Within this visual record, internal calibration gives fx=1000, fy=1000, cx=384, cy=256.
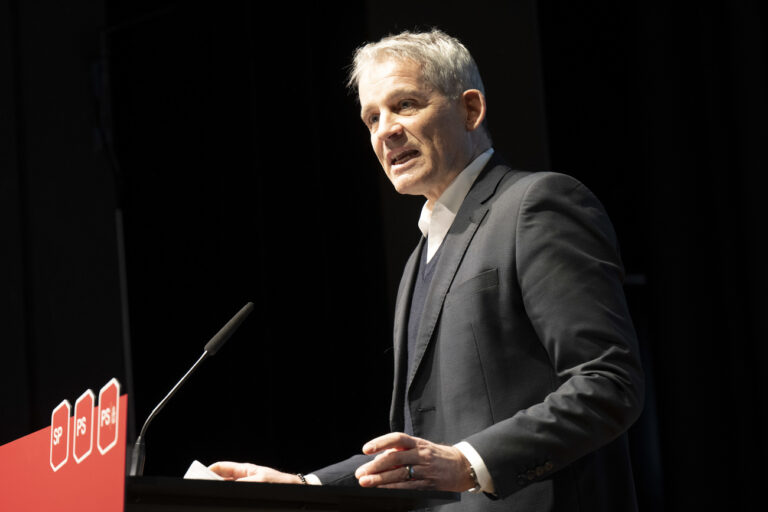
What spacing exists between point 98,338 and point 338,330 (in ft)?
2.77

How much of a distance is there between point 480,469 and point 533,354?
0.99 feet

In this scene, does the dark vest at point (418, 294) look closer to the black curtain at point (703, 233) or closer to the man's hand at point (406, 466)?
the man's hand at point (406, 466)

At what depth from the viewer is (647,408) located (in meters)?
3.46

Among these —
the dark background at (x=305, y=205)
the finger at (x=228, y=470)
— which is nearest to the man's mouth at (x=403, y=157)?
the finger at (x=228, y=470)

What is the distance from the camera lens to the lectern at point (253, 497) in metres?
1.18

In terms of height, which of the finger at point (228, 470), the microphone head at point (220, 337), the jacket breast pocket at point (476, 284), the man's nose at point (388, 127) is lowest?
the finger at point (228, 470)

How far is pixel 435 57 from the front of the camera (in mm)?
2100

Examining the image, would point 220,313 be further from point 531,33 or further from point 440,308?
point 440,308

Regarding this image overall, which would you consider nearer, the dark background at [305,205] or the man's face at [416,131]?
the man's face at [416,131]

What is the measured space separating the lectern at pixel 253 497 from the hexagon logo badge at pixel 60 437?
0.08m

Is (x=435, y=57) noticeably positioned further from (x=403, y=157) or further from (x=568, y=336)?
(x=568, y=336)

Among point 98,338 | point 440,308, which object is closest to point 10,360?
point 98,338

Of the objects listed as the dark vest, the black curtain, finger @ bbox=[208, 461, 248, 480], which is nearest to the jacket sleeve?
the dark vest

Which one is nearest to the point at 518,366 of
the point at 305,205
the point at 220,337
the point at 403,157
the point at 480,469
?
the point at 480,469
